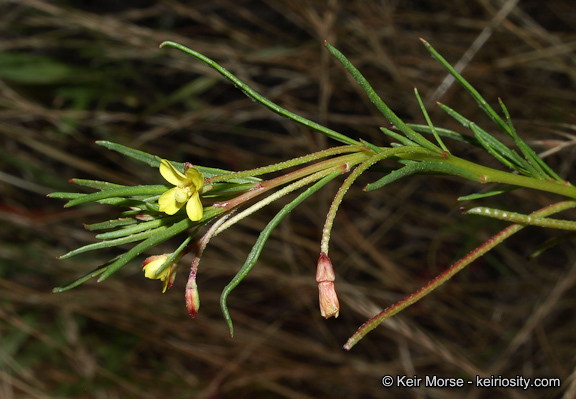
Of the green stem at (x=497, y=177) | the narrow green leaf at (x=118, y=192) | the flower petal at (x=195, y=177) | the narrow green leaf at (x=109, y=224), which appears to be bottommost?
the narrow green leaf at (x=109, y=224)

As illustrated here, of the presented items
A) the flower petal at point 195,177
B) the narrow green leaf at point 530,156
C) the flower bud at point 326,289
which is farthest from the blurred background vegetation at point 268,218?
the flower petal at point 195,177

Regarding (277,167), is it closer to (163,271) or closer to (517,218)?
(163,271)

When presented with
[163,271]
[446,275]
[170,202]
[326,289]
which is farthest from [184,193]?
[446,275]

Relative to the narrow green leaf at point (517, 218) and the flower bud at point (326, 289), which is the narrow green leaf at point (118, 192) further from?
the narrow green leaf at point (517, 218)

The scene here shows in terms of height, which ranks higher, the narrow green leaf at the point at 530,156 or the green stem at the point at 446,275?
the narrow green leaf at the point at 530,156

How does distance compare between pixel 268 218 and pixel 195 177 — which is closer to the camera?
pixel 195 177
